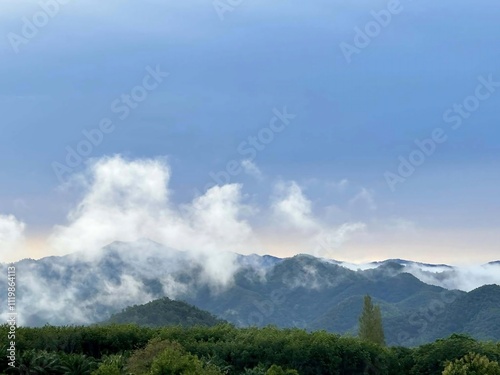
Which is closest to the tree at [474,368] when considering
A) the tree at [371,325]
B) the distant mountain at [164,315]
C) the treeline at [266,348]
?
the treeline at [266,348]

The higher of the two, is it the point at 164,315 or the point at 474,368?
the point at 164,315

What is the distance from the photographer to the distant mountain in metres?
175

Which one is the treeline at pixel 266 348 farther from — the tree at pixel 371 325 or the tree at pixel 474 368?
the tree at pixel 371 325

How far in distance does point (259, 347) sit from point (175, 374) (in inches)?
1039

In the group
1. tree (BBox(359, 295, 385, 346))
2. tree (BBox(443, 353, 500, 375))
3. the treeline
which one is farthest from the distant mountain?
tree (BBox(443, 353, 500, 375))

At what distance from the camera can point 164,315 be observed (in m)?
178

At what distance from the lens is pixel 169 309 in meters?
182

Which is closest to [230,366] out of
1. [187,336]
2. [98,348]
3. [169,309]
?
[187,336]

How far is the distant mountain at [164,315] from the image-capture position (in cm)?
17488

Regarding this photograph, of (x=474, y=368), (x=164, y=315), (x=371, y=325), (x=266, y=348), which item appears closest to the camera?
(x=474, y=368)

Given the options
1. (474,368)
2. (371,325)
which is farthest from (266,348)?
(371,325)

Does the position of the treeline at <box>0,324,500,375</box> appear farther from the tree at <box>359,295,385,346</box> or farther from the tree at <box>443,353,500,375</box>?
the tree at <box>359,295,385,346</box>

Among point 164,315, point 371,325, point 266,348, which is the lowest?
point 266,348

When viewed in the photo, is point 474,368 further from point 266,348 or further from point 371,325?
point 371,325
